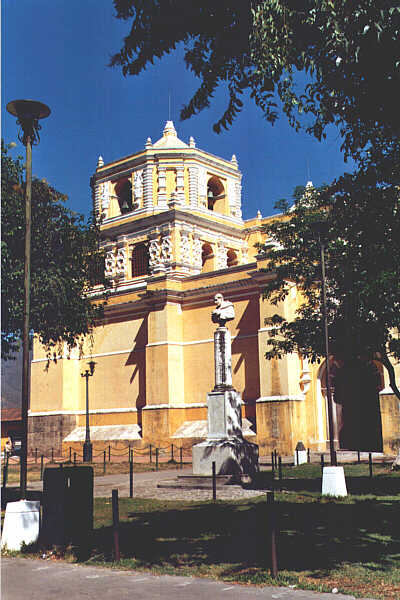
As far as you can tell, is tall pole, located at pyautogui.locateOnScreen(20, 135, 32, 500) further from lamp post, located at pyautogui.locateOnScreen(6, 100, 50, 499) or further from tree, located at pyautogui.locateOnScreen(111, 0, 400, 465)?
tree, located at pyautogui.locateOnScreen(111, 0, 400, 465)

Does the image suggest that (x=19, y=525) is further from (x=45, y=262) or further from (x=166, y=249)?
(x=166, y=249)

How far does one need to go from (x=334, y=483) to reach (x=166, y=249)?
24.7 m

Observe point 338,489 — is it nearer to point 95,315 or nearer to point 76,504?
point 76,504

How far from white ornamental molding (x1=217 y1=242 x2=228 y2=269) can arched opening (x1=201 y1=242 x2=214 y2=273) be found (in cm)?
45

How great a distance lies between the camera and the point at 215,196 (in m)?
42.2

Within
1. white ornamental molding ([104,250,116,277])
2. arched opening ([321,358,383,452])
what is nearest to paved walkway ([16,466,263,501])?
arched opening ([321,358,383,452])

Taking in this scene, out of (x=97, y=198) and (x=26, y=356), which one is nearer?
(x=26, y=356)

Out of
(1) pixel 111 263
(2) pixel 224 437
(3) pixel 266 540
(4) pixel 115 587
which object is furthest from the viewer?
(1) pixel 111 263

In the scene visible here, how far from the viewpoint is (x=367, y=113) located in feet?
27.0

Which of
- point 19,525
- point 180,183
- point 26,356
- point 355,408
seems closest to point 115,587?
point 19,525

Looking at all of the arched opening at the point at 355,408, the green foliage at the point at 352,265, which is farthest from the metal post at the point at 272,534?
the arched opening at the point at 355,408

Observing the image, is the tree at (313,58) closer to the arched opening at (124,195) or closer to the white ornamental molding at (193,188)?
the white ornamental molding at (193,188)

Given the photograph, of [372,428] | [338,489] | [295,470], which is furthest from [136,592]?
[372,428]

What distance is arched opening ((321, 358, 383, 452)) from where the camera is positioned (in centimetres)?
3088
